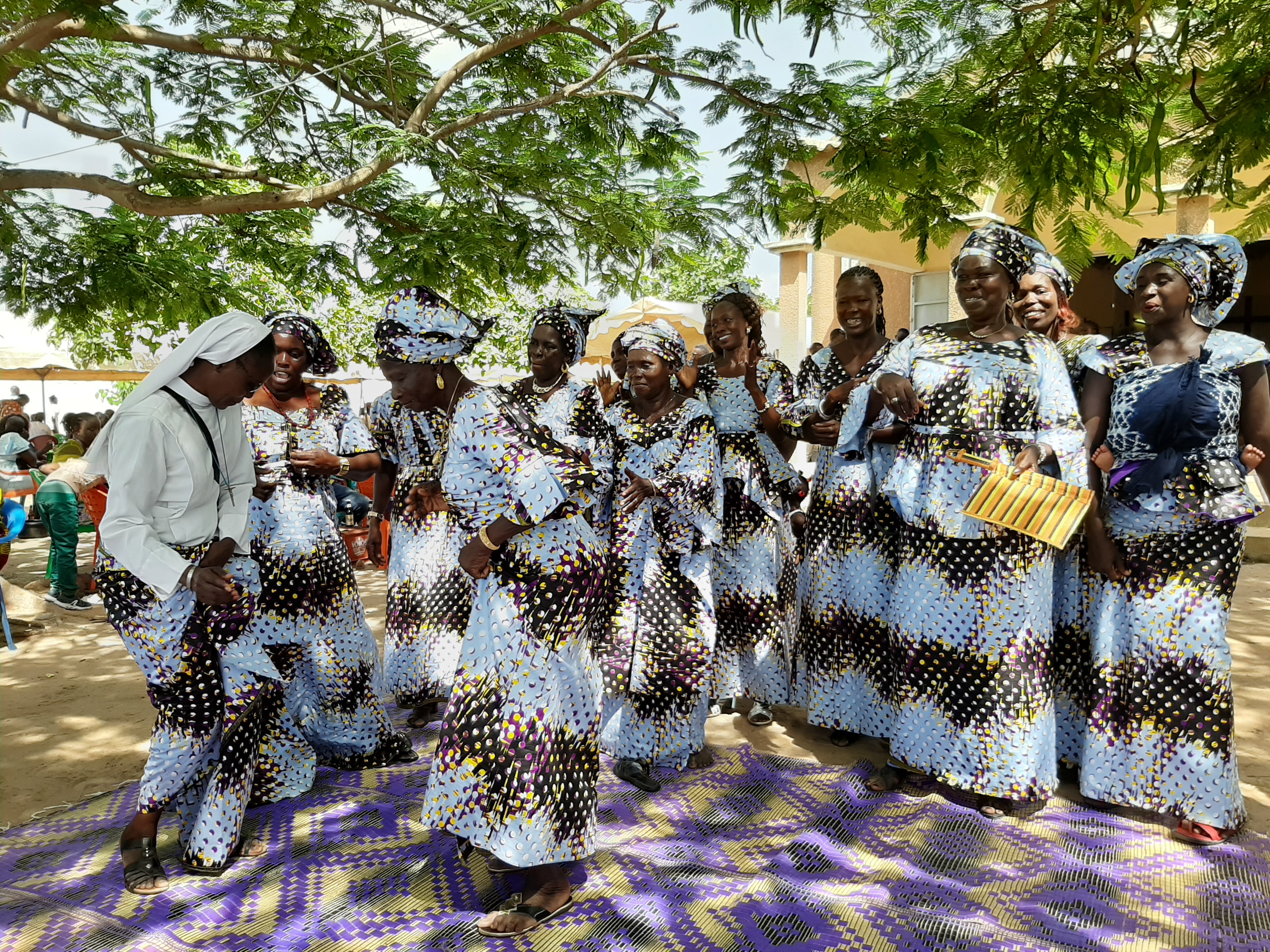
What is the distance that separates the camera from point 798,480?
5340 millimetres

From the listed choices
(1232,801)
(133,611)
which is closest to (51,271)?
(133,611)

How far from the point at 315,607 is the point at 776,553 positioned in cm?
254

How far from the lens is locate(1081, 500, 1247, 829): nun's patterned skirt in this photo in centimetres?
359

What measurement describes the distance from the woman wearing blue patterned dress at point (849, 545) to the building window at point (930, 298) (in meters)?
11.9

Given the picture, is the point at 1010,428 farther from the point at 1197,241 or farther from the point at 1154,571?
the point at 1197,241

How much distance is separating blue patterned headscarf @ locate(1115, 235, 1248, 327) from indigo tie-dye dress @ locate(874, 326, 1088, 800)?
57cm

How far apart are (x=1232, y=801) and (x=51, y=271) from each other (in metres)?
7.13

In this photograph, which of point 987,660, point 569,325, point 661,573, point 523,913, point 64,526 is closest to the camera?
point 523,913

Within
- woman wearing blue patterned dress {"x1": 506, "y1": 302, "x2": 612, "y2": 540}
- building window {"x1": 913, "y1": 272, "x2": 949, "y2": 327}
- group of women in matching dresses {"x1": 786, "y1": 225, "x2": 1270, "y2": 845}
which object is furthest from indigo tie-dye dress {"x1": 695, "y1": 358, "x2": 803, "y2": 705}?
building window {"x1": 913, "y1": 272, "x2": 949, "y2": 327}

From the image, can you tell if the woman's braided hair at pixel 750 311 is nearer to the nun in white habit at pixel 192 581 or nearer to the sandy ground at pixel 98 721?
the sandy ground at pixel 98 721

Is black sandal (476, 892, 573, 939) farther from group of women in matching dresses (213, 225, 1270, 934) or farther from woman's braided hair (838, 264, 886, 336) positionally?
woman's braided hair (838, 264, 886, 336)

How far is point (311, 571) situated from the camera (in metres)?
4.19

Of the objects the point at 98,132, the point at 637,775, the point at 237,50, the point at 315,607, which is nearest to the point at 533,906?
the point at 637,775

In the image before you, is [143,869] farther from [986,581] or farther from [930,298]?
[930,298]
